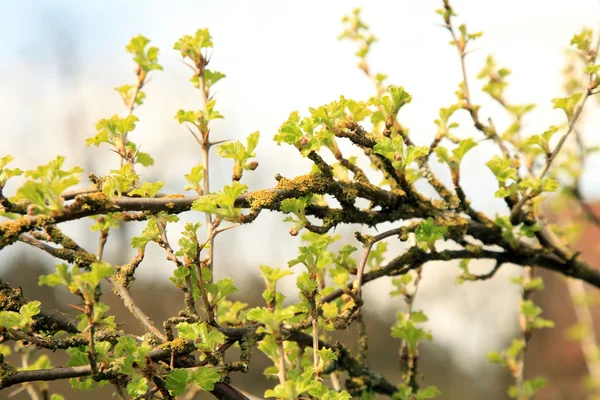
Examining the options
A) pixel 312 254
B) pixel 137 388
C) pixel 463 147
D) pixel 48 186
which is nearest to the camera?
pixel 48 186

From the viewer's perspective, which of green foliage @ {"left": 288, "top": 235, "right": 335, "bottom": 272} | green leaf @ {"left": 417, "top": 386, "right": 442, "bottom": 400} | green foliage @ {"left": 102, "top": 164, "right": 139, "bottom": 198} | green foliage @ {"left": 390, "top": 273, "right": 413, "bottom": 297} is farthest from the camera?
green foliage @ {"left": 390, "top": 273, "right": 413, "bottom": 297}

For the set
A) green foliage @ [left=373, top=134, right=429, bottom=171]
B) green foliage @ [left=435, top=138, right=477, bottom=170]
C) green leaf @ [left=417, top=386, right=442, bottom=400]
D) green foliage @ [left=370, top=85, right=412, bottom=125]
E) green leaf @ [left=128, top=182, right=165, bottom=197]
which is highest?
green foliage @ [left=370, top=85, right=412, bottom=125]

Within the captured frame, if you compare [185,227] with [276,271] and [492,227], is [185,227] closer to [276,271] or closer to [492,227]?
[276,271]

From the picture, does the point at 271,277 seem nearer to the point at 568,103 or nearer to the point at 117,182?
the point at 117,182

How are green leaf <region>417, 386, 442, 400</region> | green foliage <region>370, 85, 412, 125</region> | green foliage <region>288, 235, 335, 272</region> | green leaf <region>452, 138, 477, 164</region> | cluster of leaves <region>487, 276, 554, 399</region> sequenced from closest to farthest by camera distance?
green foliage <region>288, 235, 335, 272</region> < green foliage <region>370, 85, 412, 125</region> < green leaf <region>452, 138, 477, 164</region> < green leaf <region>417, 386, 442, 400</region> < cluster of leaves <region>487, 276, 554, 399</region>

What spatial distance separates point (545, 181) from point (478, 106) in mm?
424

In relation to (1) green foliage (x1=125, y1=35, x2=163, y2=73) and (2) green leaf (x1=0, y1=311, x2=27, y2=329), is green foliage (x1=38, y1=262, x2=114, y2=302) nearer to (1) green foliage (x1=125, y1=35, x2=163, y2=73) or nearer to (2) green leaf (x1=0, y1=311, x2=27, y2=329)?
(2) green leaf (x1=0, y1=311, x2=27, y2=329)

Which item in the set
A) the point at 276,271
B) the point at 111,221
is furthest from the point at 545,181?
the point at 111,221

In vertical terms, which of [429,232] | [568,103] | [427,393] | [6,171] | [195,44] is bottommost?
[427,393]

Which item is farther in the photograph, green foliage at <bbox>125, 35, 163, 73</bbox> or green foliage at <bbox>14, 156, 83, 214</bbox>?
green foliage at <bbox>125, 35, 163, 73</bbox>

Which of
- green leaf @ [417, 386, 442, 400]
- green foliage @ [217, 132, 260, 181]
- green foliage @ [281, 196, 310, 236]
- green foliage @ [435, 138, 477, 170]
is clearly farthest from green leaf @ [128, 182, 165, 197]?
green leaf @ [417, 386, 442, 400]

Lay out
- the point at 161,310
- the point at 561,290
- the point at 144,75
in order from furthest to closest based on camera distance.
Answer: the point at 561,290
the point at 161,310
the point at 144,75

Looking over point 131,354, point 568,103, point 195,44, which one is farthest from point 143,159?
point 568,103

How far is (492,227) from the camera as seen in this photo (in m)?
1.48
